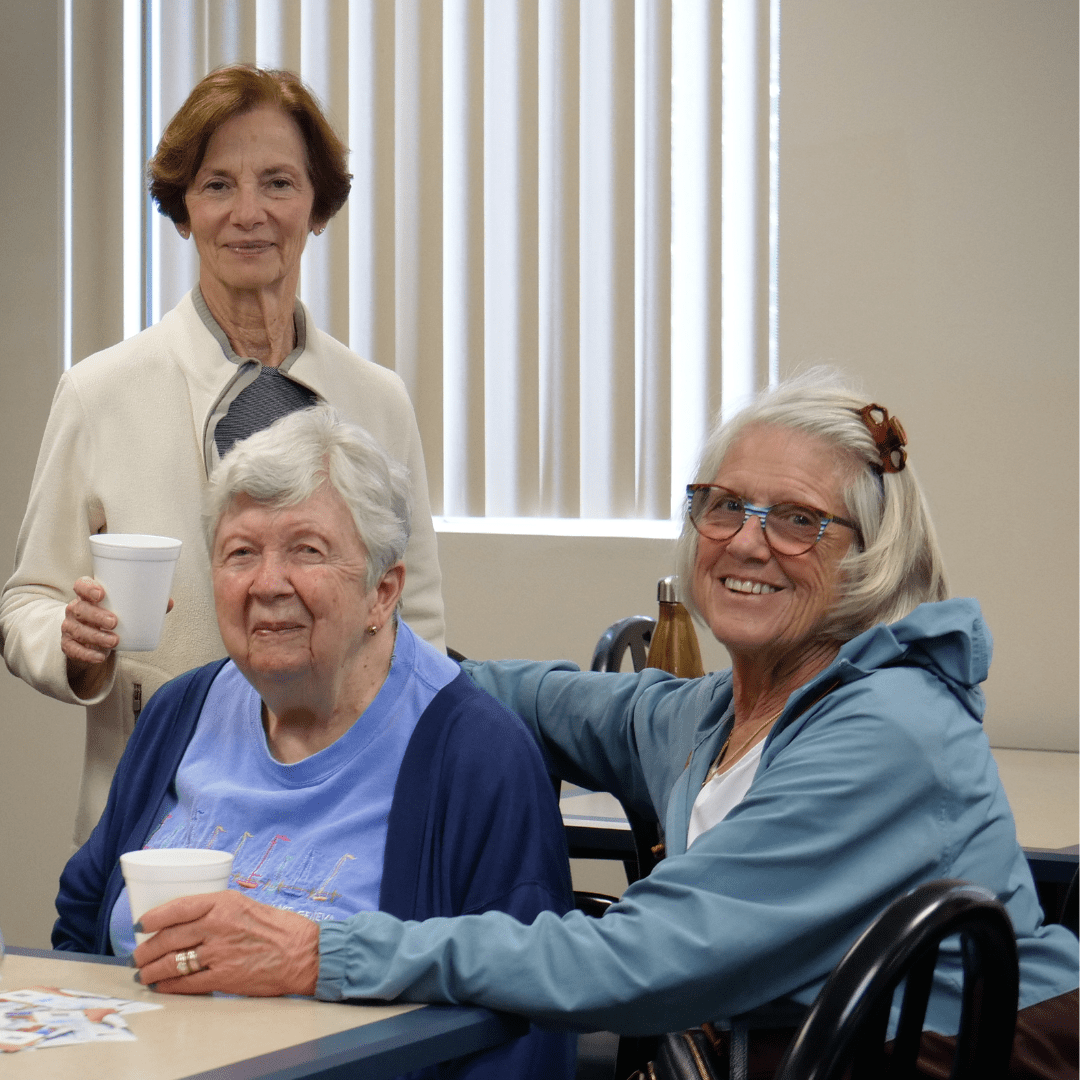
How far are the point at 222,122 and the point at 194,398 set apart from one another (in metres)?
0.44

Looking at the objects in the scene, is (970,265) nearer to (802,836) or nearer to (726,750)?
(726,750)

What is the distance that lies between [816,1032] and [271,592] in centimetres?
87

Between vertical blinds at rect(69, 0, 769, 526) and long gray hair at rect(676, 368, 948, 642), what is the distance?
1.91 meters

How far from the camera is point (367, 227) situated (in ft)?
12.9

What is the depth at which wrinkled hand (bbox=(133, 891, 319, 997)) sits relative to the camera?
1.34 meters

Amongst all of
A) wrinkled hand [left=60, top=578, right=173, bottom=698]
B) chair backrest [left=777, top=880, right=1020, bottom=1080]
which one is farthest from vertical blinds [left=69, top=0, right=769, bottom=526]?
chair backrest [left=777, top=880, right=1020, bottom=1080]

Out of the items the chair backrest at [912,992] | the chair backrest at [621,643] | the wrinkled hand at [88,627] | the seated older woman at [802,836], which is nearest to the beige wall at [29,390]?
the chair backrest at [621,643]

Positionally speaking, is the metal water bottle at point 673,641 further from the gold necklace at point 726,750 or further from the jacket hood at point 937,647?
the jacket hood at point 937,647

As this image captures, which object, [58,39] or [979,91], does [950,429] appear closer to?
[979,91]

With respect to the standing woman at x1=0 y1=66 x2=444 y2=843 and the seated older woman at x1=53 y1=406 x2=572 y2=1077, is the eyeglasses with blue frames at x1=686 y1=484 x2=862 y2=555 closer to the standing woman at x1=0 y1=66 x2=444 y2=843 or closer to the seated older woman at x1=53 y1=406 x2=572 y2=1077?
the seated older woman at x1=53 y1=406 x2=572 y2=1077

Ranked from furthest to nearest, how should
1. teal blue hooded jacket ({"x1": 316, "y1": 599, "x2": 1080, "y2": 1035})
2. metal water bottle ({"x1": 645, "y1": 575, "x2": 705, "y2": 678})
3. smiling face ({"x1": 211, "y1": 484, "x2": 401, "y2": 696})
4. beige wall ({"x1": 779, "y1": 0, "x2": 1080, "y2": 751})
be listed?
1. beige wall ({"x1": 779, "y1": 0, "x2": 1080, "y2": 751})
2. metal water bottle ({"x1": 645, "y1": 575, "x2": 705, "y2": 678})
3. smiling face ({"x1": 211, "y1": 484, "x2": 401, "y2": 696})
4. teal blue hooded jacket ({"x1": 316, "y1": 599, "x2": 1080, "y2": 1035})

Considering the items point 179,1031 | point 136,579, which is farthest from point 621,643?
point 179,1031

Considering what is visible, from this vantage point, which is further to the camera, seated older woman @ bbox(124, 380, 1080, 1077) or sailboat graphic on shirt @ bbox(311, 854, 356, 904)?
sailboat graphic on shirt @ bbox(311, 854, 356, 904)

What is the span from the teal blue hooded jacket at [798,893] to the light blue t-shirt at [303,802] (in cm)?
21
